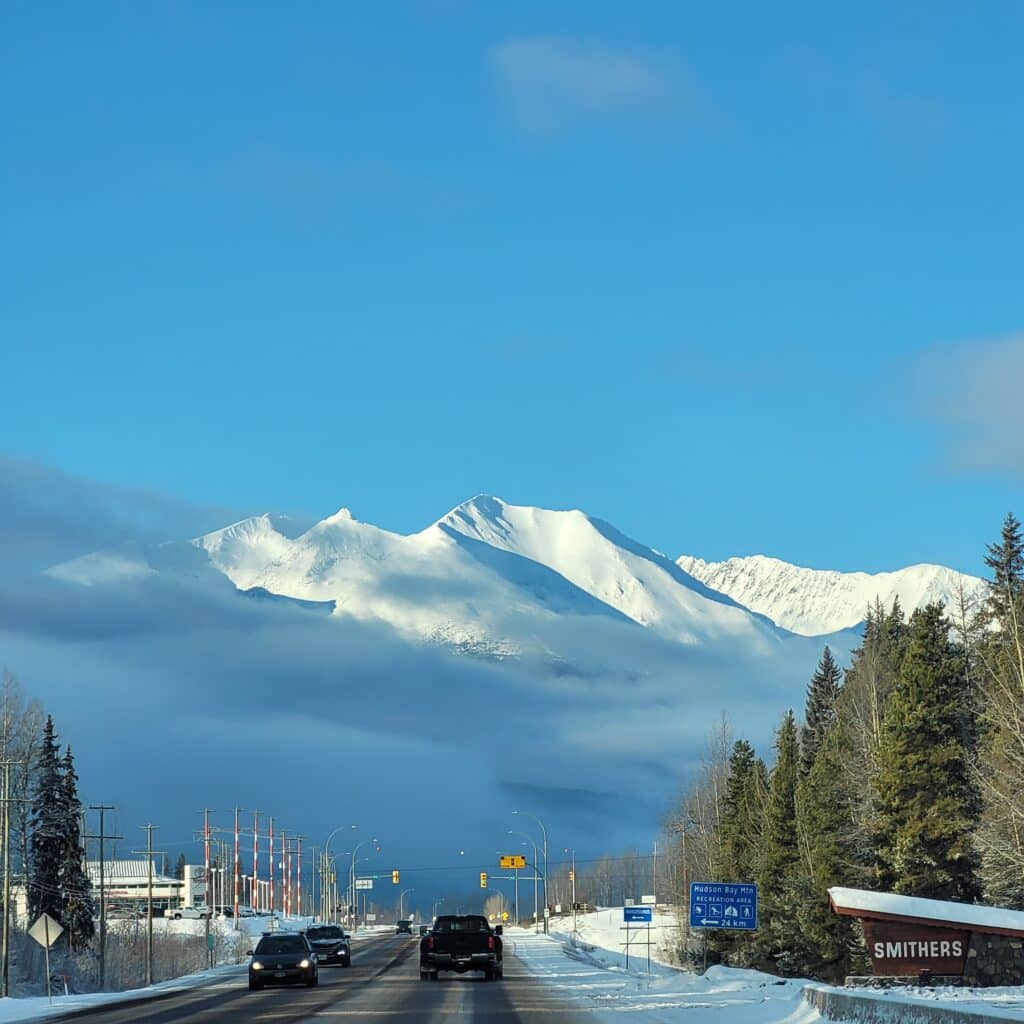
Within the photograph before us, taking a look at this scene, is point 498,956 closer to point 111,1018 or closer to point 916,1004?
point 111,1018

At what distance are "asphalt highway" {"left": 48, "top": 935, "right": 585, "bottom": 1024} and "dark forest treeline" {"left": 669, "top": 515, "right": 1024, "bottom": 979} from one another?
1569cm

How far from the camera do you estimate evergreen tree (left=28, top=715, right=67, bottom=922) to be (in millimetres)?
101312

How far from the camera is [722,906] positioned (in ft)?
163

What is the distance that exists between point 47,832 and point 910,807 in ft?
195

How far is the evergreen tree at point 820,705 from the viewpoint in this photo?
11401cm

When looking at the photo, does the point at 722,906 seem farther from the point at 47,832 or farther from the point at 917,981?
the point at 47,832

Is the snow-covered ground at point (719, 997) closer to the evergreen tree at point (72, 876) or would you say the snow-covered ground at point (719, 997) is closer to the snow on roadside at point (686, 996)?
the snow on roadside at point (686, 996)

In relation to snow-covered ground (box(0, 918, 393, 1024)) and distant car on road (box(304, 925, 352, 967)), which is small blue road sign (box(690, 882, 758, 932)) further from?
distant car on road (box(304, 925, 352, 967))

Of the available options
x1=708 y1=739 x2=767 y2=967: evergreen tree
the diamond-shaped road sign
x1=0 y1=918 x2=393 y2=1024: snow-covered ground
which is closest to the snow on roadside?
x1=0 y1=918 x2=393 y2=1024: snow-covered ground

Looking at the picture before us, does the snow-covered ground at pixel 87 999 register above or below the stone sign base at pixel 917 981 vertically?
below

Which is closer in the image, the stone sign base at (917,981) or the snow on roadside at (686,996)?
the snow on roadside at (686,996)

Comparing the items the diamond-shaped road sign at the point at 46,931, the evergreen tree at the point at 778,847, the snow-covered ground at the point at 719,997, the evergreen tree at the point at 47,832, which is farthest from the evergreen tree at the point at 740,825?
the diamond-shaped road sign at the point at 46,931

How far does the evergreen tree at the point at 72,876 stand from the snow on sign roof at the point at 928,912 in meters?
72.6

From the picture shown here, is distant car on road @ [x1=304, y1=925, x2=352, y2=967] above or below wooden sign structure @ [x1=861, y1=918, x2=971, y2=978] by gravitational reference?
below
